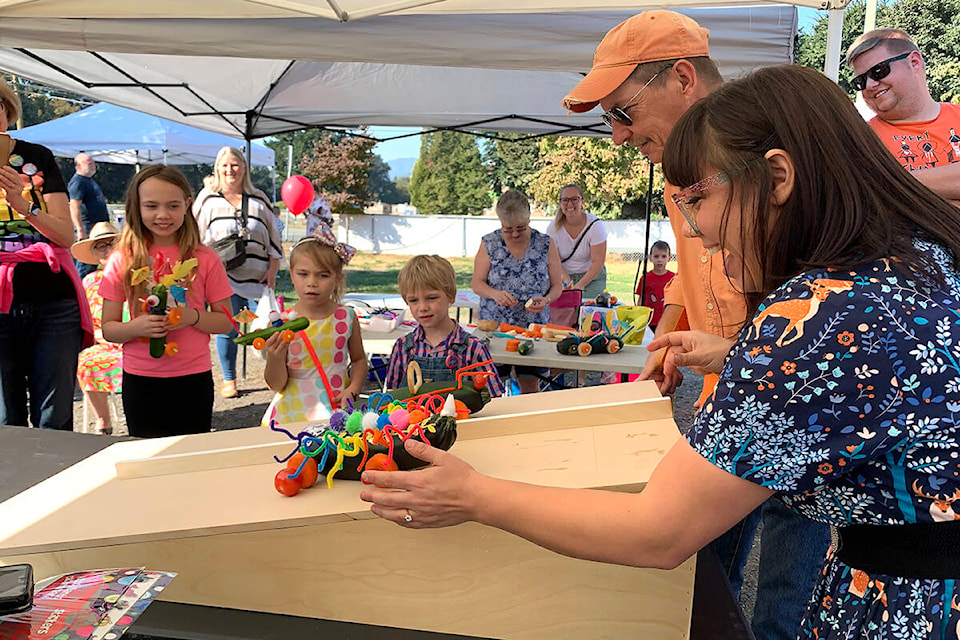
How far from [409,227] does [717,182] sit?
2126 cm

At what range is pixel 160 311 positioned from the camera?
2.66 metres

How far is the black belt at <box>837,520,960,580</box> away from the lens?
2.70ft

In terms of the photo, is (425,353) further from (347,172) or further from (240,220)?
(347,172)

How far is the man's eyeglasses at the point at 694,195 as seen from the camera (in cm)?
91

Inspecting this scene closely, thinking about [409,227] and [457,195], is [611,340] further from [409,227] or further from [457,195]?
[457,195]

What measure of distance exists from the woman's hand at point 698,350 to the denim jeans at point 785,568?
34 centimetres

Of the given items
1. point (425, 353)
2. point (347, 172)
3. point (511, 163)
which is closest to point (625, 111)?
point (425, 353)

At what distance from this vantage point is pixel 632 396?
1675mm

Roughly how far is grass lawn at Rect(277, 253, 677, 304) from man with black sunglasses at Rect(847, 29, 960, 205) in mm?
8646

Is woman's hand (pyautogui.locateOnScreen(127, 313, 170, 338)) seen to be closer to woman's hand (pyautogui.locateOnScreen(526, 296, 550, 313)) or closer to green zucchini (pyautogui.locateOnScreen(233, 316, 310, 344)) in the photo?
green zucchini (pyautogui.locateOnScreen(233, 316, 310, 344))

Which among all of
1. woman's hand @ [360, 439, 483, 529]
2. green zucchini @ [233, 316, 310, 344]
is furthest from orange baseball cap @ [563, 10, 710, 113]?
green zucchini @ [233, 316, 310, 344]

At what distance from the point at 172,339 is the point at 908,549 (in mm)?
2518

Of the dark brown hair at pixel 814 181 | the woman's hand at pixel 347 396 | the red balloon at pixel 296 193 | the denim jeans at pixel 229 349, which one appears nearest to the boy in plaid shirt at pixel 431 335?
the woman's hand at pixel 347 396

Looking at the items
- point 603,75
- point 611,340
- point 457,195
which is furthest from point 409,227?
point 603,75
